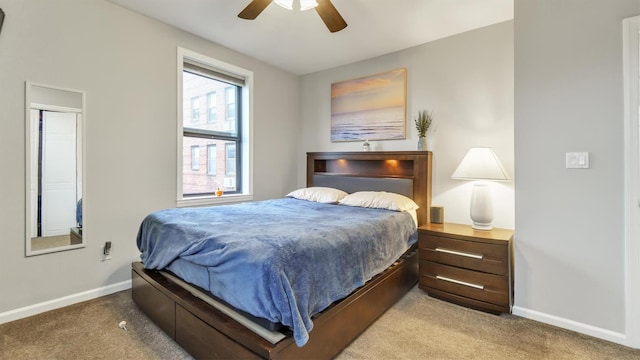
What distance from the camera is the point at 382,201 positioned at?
2984 mm

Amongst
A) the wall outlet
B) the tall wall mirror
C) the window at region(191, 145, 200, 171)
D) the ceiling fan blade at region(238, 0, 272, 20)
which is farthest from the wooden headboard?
the tall wall mirror

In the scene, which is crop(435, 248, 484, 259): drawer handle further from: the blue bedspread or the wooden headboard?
the wooden headboard

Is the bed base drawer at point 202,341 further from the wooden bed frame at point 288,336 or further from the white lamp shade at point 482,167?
the white lamp shade at point 482,167

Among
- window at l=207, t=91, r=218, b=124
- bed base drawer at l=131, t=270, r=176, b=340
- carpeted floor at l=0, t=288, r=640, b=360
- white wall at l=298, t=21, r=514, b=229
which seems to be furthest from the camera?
window at l=207, t=91, r=218, b=124

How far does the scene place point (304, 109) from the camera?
4.54m

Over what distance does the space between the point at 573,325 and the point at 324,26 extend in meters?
3.26

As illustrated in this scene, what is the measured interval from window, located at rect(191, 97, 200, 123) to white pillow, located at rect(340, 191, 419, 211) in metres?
2.04

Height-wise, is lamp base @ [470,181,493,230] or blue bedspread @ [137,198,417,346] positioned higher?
lamp base @ [470,181,493,230]

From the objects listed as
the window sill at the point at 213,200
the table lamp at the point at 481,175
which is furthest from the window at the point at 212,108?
the table lamp at the point at 481,175

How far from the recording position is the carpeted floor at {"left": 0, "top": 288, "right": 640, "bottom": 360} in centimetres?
179

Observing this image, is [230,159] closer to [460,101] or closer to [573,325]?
[460,101]

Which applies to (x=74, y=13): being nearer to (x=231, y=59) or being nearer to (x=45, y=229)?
(x=231, y=59)

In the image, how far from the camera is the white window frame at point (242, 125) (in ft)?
10.3

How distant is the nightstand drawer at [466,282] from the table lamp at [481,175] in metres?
0.50
